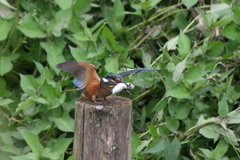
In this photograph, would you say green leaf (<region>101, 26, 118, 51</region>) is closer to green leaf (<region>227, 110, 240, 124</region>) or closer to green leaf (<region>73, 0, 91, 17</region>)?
green leaf (<region>73, 0, 91, 17</region>)

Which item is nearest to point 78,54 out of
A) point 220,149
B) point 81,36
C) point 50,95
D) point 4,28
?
point 81,36

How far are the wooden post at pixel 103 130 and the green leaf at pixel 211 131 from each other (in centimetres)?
97

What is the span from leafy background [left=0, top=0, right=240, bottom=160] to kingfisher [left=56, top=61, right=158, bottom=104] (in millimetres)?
664

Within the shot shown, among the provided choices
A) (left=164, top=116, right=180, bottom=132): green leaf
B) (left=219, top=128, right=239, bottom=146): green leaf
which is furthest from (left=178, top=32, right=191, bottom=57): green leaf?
(left=219, top=128, right=239, bottom=146): green leaf

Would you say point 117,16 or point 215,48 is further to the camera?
point 117,16

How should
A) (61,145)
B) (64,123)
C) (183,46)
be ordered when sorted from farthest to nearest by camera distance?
(183,46)
(64,123)
(61,145)

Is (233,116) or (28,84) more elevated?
(28,84)

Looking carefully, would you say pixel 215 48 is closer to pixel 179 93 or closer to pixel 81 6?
pixel 179 93

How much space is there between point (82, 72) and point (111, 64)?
1.00 meters

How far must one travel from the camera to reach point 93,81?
224 centimetres

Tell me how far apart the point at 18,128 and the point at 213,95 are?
1483mm

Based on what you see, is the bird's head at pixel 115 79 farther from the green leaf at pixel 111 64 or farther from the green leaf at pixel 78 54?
the green leaf at pixel 78 54

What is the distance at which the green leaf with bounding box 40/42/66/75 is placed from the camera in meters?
3.29

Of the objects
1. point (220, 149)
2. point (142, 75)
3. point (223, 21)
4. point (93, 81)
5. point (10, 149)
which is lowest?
point (220, 149)
